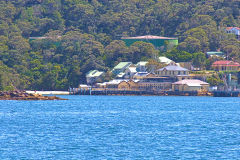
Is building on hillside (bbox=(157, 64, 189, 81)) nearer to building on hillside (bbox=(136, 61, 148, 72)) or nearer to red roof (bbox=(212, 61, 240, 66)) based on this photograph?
building on hillside (bbox=(136, 61, 148, 72))

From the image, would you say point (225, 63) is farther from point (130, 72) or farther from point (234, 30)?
point (234, 30)

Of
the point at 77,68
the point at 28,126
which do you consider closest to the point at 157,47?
the point at 77,68

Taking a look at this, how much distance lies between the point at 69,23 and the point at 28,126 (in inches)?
5401

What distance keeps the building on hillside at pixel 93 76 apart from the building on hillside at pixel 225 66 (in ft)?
81.3

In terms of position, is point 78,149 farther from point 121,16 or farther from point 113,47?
point 121,16

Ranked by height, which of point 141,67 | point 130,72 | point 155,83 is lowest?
point 155,83

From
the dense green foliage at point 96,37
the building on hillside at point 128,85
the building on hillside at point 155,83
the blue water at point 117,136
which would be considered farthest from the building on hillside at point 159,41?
the blue water at point 117,136

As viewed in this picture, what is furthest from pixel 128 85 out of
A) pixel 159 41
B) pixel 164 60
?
pixel 159 41

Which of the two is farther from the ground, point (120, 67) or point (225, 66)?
point (225, 66)

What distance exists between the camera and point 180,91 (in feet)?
470

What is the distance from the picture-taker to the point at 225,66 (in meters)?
156

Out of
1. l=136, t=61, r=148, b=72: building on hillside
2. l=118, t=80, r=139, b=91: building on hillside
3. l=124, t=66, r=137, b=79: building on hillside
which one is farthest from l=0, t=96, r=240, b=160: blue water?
l=136, t=61, r=148, b=72: building on hillside

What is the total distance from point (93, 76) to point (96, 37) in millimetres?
29374

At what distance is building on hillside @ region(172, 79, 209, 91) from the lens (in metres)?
143
